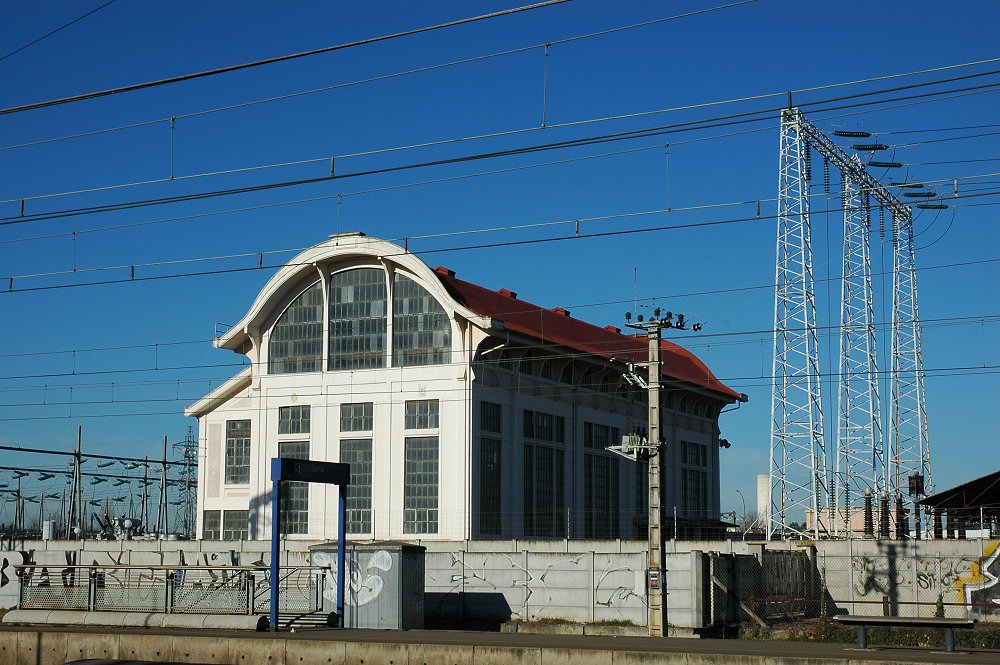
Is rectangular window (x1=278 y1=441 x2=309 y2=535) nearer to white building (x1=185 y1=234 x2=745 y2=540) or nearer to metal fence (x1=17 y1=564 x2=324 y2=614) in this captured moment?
white building (x1=185 y1=234 x2=745 y2=540)

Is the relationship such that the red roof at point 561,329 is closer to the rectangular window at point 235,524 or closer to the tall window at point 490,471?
the tall window at point 490,471

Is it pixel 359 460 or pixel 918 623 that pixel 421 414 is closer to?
pixel 359 460

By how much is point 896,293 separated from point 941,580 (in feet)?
104

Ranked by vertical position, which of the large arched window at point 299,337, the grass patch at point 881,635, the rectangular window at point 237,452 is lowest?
the grass patch at point 881,635

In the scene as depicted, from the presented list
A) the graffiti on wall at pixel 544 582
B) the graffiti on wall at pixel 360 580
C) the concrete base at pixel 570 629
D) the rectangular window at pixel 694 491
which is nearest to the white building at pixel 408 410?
the rectangular window at pixel 694 491

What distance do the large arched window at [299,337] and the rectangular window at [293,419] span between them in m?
1.86

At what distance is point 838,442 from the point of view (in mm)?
55062

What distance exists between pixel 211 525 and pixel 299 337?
10591mm

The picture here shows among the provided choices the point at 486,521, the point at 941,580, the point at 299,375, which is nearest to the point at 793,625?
the point at 941,580

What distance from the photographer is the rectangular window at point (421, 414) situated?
5081 cm

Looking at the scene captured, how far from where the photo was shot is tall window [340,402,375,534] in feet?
168

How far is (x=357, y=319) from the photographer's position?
2103 inches

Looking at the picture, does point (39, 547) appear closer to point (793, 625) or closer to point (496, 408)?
point (496, 408)

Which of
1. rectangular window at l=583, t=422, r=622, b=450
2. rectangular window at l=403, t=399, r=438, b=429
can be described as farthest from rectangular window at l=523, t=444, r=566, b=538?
Answer: rectangular window at l=403, t=399, r=438, b=429
